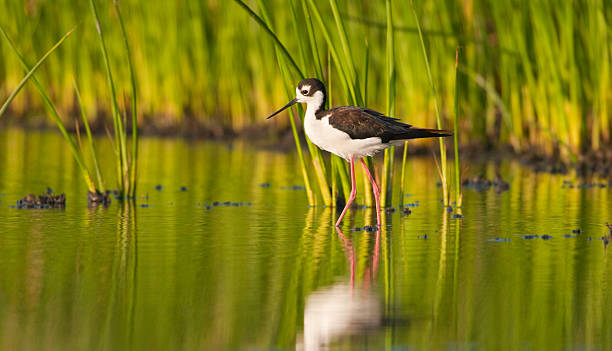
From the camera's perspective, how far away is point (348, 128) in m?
7.14

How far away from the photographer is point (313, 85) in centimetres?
730

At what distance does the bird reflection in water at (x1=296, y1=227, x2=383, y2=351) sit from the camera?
433cm

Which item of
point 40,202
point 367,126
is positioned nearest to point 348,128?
point 367,126

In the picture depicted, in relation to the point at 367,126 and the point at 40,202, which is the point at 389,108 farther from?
the point at 40,202

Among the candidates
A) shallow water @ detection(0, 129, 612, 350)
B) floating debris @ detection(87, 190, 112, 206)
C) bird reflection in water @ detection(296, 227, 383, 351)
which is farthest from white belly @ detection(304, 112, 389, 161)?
floating debris @ detection(87, 190, 112, 206)

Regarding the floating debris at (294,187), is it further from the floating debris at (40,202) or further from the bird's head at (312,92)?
the bird's head at (312,92)

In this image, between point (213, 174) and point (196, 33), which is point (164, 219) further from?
point (196, 33)

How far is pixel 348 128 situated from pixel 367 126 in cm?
14

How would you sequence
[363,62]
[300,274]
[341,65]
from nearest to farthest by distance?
[300,274]
[341,65]
[363,62]

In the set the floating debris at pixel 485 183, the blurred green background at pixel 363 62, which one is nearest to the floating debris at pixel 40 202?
the blurred green background at pixel 363 62

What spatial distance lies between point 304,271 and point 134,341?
165 centimetres

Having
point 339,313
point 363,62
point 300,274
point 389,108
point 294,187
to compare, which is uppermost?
point 363,62

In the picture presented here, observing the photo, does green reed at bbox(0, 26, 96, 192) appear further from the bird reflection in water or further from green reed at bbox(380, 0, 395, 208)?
the bird reflection in water

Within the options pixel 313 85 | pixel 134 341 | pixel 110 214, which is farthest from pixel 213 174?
pixel 134 341
